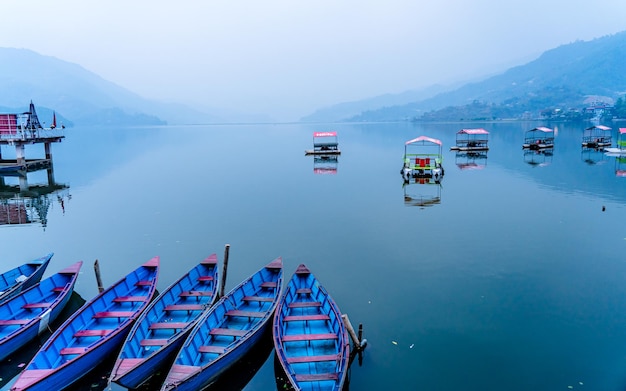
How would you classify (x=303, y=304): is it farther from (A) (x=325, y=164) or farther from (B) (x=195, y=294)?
(A) (x=325, y=164)

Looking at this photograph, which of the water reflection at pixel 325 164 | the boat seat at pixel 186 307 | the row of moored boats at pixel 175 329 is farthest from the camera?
the water reflection at pixel 325 164

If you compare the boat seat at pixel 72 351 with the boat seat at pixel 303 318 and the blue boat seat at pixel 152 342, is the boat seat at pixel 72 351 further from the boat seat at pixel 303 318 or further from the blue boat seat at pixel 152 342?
A: the boat seat at pixel 303 318

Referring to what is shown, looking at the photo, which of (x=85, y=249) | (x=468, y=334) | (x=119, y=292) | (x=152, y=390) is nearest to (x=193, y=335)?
(x=152, y=390)

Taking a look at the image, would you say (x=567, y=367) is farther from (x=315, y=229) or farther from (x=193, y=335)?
(x=315, y=229)

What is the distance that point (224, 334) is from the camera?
16.3 metres

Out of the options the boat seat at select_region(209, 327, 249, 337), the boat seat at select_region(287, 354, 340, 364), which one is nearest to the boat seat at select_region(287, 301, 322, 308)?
the boat seat at select_region(209, 327, 249, 337)

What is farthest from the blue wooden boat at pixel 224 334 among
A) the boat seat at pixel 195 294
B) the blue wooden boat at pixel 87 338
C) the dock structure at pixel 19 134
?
the dock structure at pixel 19 134

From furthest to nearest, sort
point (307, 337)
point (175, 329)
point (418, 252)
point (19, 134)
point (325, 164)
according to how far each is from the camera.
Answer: point (325, 164) < point (19, 134) < point (418, 252) < point (175, 329) < point (307, 337)

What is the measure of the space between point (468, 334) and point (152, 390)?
13.4m

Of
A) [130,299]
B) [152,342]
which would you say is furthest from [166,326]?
[130,299]

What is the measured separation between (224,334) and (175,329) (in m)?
2.42

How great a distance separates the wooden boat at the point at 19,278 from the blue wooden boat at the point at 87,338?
518 centimetres

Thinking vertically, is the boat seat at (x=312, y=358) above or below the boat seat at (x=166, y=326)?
below

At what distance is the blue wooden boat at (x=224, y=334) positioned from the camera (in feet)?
44.8
